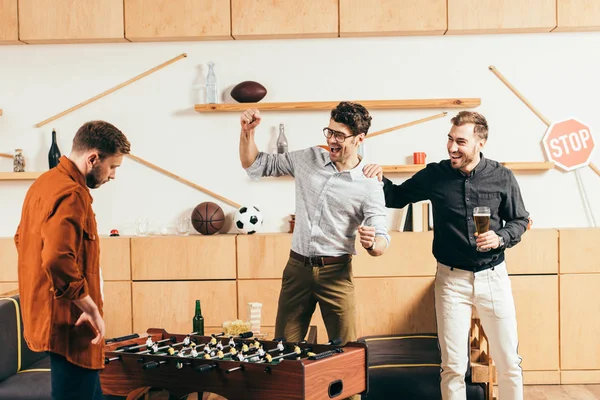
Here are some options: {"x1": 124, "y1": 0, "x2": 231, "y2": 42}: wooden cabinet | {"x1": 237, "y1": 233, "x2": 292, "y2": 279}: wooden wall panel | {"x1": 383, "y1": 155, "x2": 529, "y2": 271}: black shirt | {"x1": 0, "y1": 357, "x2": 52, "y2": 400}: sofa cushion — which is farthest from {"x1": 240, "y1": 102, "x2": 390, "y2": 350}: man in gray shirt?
{"x1": 124, "y1": 0, "x2": 231, "y2": 42}: wooden cabinet

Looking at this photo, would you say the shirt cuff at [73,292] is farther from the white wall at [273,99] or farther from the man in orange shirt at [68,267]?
the white wall at [273,99]

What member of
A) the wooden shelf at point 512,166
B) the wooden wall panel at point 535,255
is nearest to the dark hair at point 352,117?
the wooden shelf at point 512,166

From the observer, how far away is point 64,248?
2.26 meters

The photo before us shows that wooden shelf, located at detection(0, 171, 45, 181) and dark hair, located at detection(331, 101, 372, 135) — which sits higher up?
dark hair, located at detection(331, 101, 372, 135)

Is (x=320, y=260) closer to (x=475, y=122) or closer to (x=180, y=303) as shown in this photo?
(x=475, y=122)

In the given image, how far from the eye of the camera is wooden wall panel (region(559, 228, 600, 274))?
459 centimetres

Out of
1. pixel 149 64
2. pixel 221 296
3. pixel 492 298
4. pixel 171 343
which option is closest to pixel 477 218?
pixel 492 298

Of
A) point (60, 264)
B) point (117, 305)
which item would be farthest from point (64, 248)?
point (117, 305)

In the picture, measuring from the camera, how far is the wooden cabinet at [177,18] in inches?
189

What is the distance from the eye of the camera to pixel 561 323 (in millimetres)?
4590

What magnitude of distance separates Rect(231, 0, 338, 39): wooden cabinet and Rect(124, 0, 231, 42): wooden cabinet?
0.09 metres

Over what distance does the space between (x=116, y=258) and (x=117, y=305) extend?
317 mm

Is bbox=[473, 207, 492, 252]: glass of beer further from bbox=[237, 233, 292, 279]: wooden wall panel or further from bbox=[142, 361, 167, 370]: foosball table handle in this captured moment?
bbox=[237, 233, 292, 279]: wooden wall panel

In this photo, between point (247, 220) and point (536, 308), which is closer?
point (536, 308)
